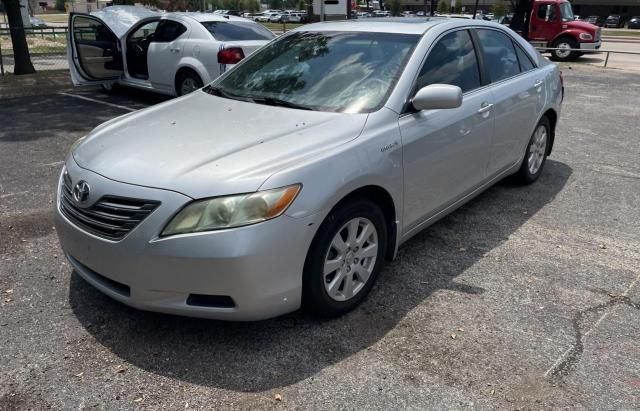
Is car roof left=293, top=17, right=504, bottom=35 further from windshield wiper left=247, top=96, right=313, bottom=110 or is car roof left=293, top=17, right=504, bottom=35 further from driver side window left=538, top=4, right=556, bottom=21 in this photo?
driver side window left=538, top=4, right=556, bottom=21

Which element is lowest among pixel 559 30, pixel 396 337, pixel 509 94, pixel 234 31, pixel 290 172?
pixel 396 337

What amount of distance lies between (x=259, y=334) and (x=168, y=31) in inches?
300

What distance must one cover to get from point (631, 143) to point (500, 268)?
494 centimetres

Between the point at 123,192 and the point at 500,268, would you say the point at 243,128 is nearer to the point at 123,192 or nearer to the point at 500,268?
the point at 123,192

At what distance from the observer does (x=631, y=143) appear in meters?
7.51

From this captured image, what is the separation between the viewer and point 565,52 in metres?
20.2

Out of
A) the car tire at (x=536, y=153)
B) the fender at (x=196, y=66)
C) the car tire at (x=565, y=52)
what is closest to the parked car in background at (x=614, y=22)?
the car tire at (x=565, y=52)

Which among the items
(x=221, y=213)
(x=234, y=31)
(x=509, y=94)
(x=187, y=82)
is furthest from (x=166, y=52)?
(x=221, y=213)

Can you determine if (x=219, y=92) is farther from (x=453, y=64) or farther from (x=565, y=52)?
(x=565, y=52)

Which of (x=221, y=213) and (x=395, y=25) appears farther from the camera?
(x=395, y=25)

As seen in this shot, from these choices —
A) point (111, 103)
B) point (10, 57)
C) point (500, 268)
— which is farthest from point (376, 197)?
point (10, 57)

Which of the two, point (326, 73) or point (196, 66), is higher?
point (326, 73)

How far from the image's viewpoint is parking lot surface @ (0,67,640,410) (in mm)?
2559

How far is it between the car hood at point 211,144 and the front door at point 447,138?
20.6 inches
